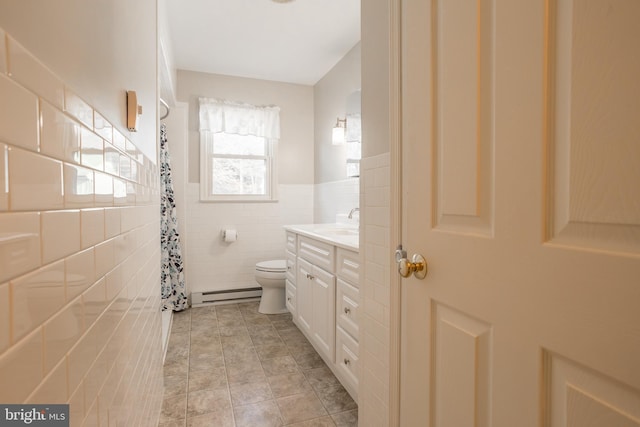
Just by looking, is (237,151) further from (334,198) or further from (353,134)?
(353,134)

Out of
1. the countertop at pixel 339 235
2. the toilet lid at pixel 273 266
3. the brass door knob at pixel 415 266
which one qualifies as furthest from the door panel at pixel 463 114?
the toilet lid at pixel 273 266

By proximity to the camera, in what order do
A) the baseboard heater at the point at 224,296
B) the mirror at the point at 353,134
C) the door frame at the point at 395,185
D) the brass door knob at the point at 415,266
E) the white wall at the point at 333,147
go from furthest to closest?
the baseboard heater at the point at 224,296
the white wall at the point at 333,147
the mirror at the point at 353,134
the door frame at the point at 395,185
the brass door knob at the point at 415,266

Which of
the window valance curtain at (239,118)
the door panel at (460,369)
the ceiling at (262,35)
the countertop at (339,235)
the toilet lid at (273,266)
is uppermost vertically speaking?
the ceiling at (262,35)

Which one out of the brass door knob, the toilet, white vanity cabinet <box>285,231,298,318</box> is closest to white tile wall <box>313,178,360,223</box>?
white vanity cabinet <box>285,231,298,318</box>

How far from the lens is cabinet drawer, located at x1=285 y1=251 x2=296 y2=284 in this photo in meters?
2.81

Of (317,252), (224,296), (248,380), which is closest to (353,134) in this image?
(317,252)

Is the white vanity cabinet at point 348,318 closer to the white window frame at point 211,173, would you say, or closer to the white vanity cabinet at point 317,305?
the white vanity cabinet at point 317,305

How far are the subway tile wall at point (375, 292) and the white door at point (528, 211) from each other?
1.03 ft

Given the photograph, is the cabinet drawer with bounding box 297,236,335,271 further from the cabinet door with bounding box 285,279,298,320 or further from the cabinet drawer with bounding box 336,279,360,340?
the cabinet door with bounding box 285,279,298,320

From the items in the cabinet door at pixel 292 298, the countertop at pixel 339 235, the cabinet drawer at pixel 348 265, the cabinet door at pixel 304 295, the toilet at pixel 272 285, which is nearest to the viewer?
the cabinet drawer at pixel 348 265

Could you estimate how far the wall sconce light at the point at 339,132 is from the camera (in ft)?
10.2

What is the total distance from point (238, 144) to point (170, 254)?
4.69 ft

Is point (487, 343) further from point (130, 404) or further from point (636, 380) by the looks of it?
point (130, 404)

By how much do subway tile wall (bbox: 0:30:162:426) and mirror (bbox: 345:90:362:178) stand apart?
219 cm
